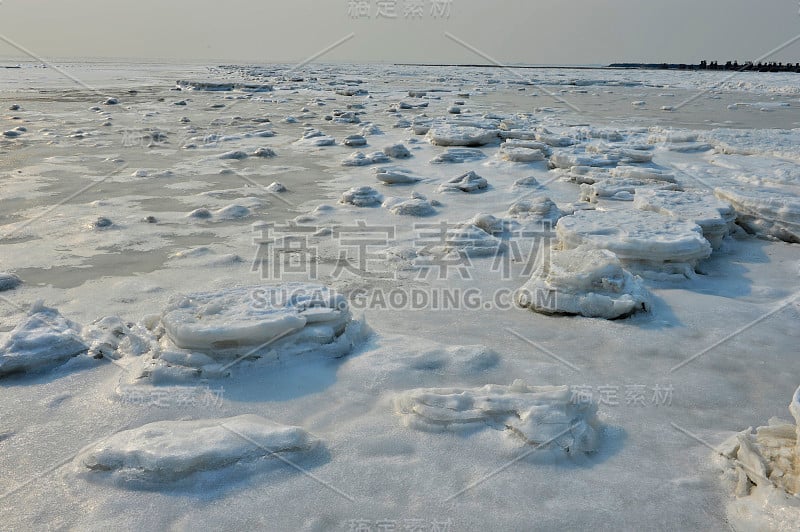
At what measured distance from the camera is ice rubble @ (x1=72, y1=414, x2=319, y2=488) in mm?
1673

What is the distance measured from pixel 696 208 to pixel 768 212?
0.61m

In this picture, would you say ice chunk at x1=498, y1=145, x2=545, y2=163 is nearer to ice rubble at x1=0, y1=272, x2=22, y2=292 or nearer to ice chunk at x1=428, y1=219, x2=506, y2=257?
ice chunk at x1=428, y1=219, x2=506, y2=257

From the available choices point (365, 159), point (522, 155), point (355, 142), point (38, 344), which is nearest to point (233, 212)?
point (38, 344)

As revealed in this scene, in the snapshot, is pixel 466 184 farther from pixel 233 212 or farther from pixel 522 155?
pixel 233 212

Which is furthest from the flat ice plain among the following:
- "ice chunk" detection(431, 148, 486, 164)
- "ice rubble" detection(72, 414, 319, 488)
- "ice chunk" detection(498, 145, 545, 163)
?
"ice chunk" detection(431, 148, 486, 164)

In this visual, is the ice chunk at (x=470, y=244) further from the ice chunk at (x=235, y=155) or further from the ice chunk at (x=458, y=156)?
the ice chunk at (x=235, y=155)

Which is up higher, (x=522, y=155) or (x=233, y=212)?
(x=522, y=155)

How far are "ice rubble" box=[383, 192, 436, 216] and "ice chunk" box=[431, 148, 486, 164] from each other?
2.22m

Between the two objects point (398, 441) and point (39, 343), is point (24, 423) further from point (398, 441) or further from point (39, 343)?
point (398, 441)

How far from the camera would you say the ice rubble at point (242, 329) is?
226 cm

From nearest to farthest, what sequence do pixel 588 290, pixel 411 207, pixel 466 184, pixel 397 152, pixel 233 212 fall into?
pixel 588 290
pixel 233 212
pixel 411 207
pixel 466 184
pixel 397 152

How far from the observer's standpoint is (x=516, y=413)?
76.5 inches

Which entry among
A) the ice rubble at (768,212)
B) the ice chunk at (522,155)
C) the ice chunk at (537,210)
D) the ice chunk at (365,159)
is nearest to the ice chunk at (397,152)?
the ice chunk at (365,159)

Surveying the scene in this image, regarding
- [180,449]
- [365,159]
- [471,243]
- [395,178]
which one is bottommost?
[180,449]
